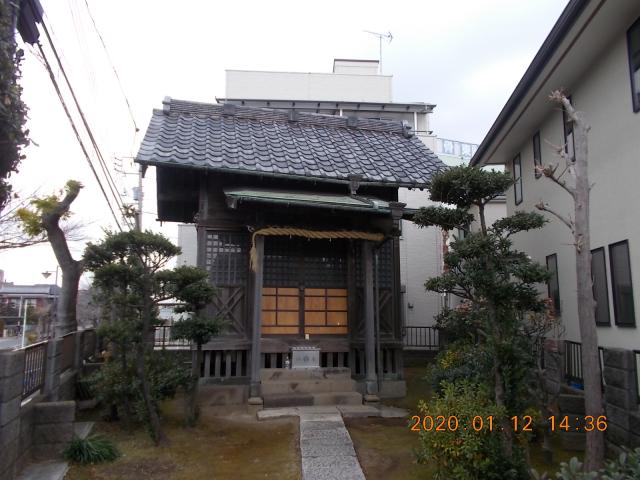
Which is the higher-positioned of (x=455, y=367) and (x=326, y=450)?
(x=455, y=367)

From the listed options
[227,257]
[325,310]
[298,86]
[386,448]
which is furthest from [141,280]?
[298,86]

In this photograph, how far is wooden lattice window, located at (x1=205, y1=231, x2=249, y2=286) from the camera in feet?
33.4

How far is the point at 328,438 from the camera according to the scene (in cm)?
731

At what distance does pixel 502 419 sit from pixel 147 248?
5278 mm

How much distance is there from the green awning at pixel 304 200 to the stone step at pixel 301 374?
11.5ft

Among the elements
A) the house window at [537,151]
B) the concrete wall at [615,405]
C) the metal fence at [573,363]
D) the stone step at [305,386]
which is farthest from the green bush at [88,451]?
the house window at [537,151]

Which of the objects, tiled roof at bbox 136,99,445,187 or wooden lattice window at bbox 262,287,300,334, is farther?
wooden lattice window at bbox 262,287,300,334

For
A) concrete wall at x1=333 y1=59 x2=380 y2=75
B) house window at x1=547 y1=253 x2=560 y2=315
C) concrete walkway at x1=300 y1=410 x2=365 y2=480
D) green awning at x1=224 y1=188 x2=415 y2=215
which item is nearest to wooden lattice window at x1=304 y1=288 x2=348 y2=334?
green awning at x1=224 y1=188 x2=415 y2=215

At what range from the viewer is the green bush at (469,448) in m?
4.88

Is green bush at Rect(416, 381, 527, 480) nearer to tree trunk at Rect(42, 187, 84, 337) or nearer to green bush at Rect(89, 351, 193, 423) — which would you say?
green bush at Rect(89, 351, 193, 423)

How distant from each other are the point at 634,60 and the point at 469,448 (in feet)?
19.2

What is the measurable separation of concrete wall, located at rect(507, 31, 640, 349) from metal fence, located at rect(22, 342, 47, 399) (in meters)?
7.52

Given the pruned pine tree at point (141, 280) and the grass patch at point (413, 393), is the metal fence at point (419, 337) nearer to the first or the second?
the grass patch at point (413, 393)

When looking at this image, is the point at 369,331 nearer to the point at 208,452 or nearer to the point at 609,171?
the point at 208,452
